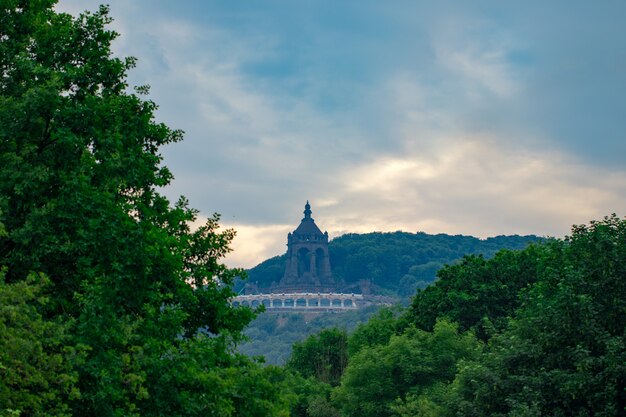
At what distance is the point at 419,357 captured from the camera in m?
65.8

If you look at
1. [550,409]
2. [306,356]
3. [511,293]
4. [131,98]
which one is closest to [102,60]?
[131,98]

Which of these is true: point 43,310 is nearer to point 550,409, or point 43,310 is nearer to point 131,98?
point 131,98

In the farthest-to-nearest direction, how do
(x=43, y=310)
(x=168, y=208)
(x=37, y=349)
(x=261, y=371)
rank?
(x=168, y=208)
(x=261, y=371)
(x=43, y=310)
(x=37, y=349)

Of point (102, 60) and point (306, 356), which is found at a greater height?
point (102, 60)

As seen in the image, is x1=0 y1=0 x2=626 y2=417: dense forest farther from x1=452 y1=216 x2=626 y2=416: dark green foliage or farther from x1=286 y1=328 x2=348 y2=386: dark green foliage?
x1=286 y1=328 x2=348 y2=386: dark green foliage

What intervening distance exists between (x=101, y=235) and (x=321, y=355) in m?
82.3

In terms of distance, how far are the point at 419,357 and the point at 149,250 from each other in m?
40.6

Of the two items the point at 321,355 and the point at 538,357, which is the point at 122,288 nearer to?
the point at 538,357

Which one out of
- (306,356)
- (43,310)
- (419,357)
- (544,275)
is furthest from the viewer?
(306,356)

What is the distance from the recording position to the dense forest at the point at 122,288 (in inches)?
1000

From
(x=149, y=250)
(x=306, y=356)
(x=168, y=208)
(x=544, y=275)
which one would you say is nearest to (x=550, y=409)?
(x=544, y=275)

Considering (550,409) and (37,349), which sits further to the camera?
(550,409)

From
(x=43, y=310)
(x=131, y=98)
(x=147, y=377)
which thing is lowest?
(x=147, y=377)

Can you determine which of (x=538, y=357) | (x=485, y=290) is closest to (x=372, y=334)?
(x=485, y=290)
